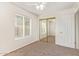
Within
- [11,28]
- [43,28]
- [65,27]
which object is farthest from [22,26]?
[65,27]

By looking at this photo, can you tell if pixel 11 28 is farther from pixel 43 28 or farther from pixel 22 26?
pixel 43 28

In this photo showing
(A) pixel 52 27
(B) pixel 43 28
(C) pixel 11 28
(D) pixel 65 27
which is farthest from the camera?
(D) pixel 65 27

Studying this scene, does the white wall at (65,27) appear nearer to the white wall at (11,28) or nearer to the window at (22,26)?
the window at (22,26)

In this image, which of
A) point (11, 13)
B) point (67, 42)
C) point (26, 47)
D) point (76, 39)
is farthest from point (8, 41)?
point (76, 39)

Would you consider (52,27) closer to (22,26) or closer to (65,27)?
(65,27)

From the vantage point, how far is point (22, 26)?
2.12 metres

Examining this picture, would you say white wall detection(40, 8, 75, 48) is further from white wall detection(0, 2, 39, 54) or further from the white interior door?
white wall detection(0, 2, 39, 54)

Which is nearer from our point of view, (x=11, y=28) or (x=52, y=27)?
(x=11, y=28)

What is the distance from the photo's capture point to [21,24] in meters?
2.09

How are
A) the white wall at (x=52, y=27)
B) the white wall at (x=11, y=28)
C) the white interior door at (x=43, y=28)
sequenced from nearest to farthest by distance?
the white wall at (x=11, y=28) < the white wall at (x=52, y=27) < the white interior door at (x=43, y=28)

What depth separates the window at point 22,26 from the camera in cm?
204

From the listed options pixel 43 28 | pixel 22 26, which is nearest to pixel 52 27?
pixel 43 28

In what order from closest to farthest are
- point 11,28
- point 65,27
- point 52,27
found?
point 11,28, point 52,27, point 65,27

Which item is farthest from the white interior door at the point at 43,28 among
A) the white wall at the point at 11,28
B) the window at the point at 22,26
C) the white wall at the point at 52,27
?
the window at the point at 22,26
